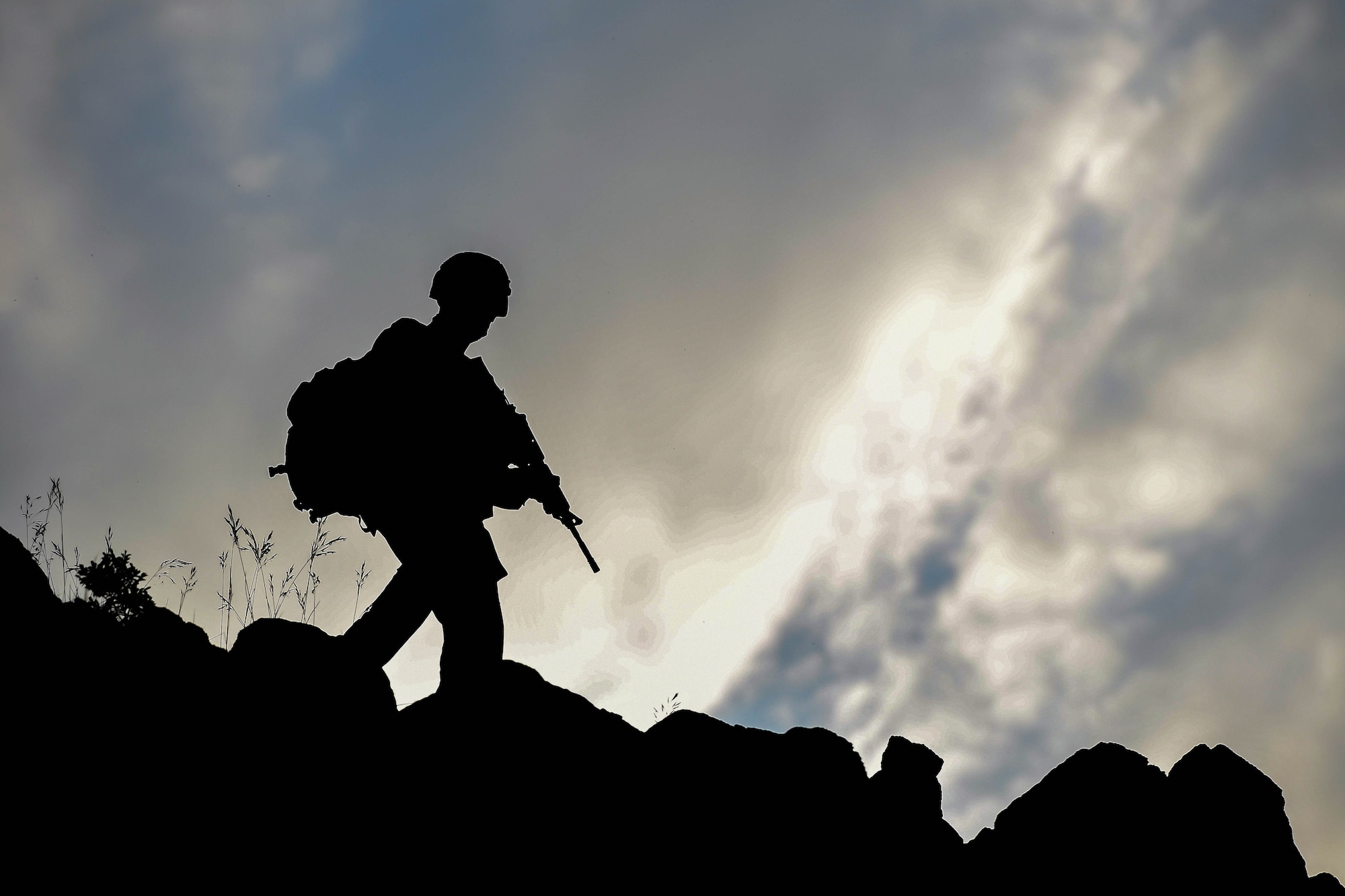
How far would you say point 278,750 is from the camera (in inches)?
167

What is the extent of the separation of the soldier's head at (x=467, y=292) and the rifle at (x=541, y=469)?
0.61 metres

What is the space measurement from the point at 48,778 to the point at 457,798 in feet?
5.67

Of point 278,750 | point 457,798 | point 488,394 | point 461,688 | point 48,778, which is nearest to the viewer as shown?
point 48,778

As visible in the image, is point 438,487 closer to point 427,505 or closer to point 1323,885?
point 427,505

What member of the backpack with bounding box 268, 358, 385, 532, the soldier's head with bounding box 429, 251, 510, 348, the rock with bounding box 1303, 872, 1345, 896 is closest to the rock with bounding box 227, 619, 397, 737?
the backpack with bounding box 268, 358, 385, 532

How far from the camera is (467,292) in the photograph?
5453 mm

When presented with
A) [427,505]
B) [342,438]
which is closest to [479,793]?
[427,505]

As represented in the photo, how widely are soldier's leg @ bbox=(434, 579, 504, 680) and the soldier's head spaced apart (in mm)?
1485

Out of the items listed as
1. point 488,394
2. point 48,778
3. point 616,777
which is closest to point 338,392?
point 488,394

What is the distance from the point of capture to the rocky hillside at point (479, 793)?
154 inches

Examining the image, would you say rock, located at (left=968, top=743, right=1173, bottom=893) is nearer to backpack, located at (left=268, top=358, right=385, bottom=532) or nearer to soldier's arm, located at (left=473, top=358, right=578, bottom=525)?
soldier's arm, located at (left=473, top=358, right=578, bottom=525)

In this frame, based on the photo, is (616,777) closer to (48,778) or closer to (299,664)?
(299,664)

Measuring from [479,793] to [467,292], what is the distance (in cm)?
278

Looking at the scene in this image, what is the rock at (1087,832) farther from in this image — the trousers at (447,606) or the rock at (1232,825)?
the trousers at (447,606)
